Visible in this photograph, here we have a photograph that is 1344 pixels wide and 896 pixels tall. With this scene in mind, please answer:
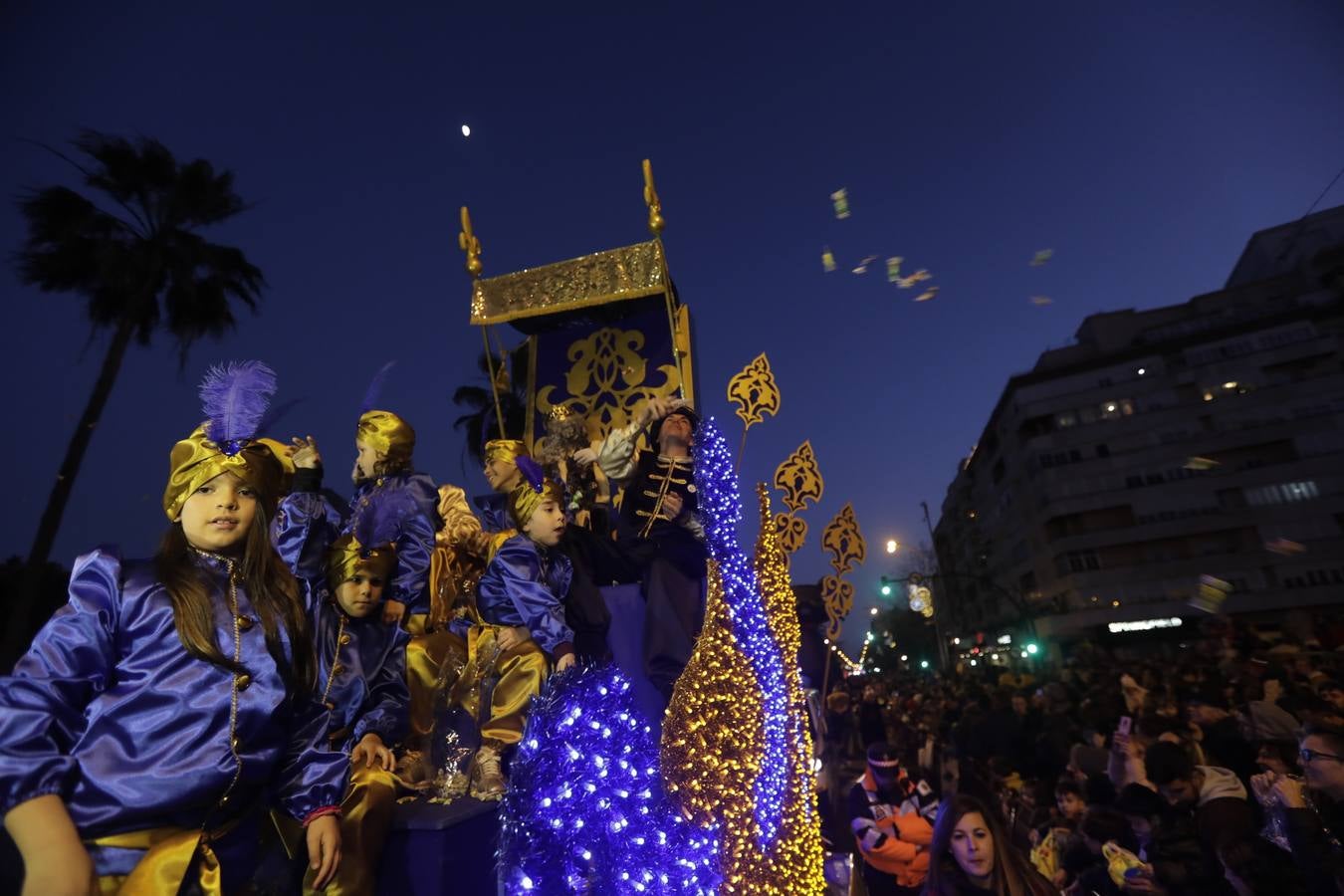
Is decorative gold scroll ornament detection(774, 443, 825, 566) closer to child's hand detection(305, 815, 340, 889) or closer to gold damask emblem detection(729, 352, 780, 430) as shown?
gold damask emblem detection(729, 352, 780, 430)

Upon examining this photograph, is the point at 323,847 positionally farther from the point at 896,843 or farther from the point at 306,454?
the point at 896,843

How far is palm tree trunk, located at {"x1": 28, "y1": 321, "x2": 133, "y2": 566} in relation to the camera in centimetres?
1051

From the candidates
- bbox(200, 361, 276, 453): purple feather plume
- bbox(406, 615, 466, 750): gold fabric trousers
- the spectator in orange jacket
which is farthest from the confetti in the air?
bbox(200, 361, 276, 453): purple feather plume

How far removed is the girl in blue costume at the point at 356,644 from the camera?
2.29 metres

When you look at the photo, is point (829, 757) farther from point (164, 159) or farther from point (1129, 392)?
point (1129, 392)

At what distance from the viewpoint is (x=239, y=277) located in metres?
13.2

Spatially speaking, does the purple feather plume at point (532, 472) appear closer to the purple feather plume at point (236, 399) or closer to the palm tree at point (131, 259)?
the purple feather plume at point (236, 399)

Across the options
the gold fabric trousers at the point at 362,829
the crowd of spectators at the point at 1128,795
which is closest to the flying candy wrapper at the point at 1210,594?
the crowd of spectators at the point at 1128,795

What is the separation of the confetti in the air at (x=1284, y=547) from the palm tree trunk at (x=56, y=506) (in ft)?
150

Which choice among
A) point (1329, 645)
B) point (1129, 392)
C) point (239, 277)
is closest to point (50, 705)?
point (239, 277)

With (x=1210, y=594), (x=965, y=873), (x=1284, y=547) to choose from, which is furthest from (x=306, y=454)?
(x=1284, y=547)

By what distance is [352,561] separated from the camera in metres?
2.93

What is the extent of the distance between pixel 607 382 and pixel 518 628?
3.40m

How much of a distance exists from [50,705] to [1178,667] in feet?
43.3
